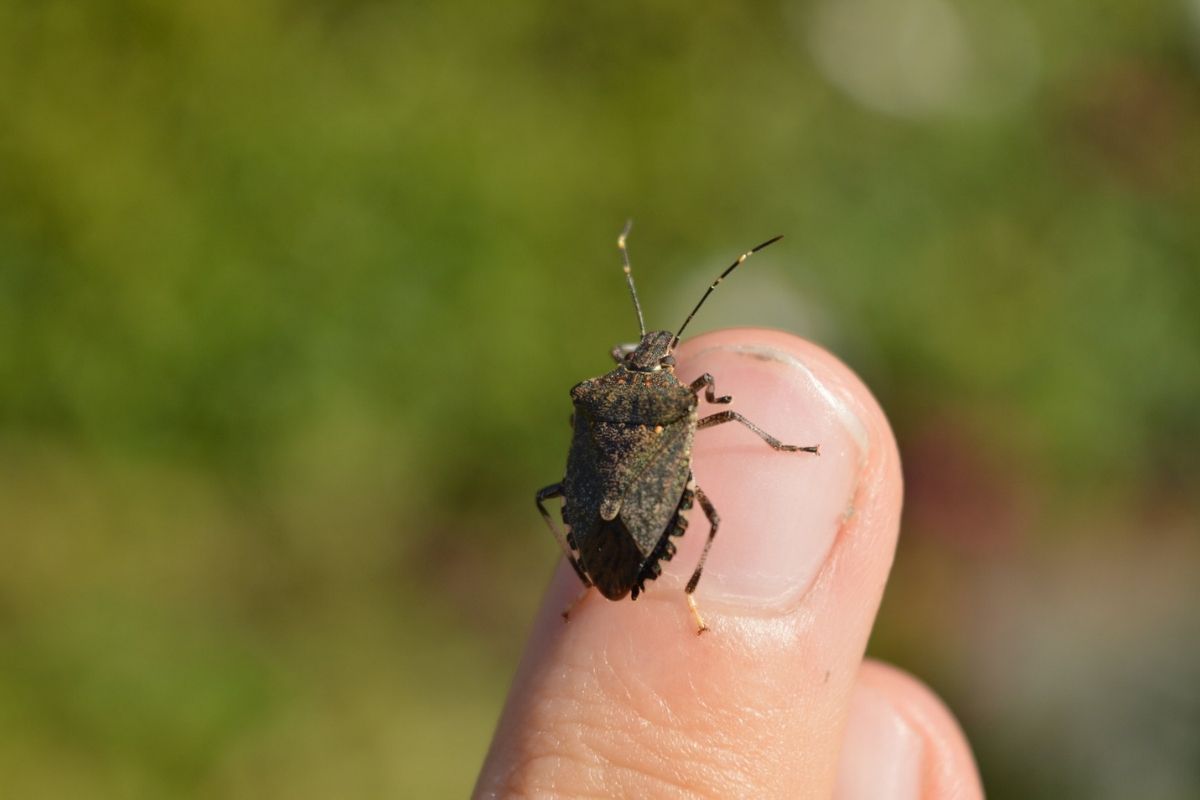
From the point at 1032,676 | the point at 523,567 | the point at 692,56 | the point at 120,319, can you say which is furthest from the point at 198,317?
the point at 1032,676

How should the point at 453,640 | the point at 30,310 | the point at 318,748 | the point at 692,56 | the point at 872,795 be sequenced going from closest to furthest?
the point at 872,795
the point at 318,748
the point at 453,640
the point at 30,310
the point at 692,56

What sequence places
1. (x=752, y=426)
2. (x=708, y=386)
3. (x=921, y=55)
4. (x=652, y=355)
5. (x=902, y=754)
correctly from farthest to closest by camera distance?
(x=921, y=55) → (x=902, y=754) → (x=652, y=355) → (x=708, y=386) → (x=752, y=426)

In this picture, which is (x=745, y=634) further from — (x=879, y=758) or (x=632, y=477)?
(x=879, y=758)

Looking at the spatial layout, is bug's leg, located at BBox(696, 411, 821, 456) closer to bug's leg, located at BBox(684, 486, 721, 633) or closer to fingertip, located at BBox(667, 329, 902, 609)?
fingertip, located at BBox(667, 329, 902, 609)

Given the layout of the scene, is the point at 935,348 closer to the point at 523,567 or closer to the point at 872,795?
the point at 523,567

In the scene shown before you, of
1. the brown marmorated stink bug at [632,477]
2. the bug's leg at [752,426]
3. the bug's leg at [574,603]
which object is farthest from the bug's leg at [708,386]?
the bug's leg at [574,603]

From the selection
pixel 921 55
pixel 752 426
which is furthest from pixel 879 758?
pixel 921 55

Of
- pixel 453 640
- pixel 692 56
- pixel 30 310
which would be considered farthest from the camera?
pixel 692 56
